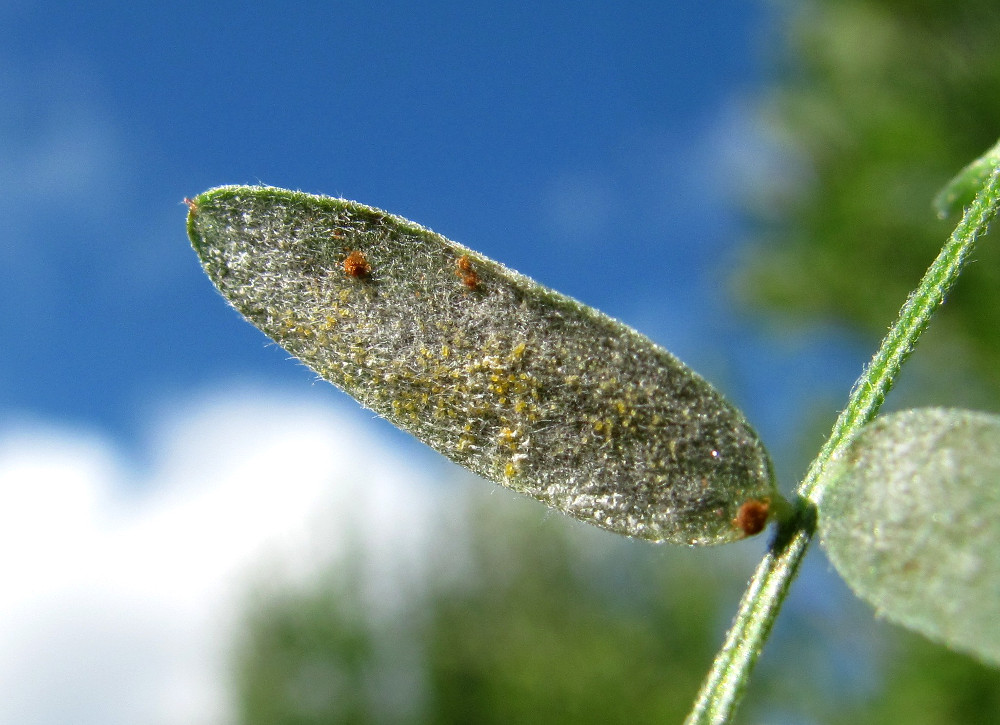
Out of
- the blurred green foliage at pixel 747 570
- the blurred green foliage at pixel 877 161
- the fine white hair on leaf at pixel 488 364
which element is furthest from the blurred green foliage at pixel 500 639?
the fine white hair on leaf at pixel 488 364

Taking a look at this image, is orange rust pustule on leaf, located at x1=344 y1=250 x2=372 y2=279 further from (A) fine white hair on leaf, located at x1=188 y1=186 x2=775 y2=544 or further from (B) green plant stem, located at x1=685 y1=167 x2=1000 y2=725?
(B) green plant stem, located at x1=685 y1=167 x2=1000 y2=725

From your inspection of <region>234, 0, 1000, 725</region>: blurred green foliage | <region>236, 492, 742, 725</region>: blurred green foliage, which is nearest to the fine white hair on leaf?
<region>234, 0, 1000, 725</region>: blurred green foliage

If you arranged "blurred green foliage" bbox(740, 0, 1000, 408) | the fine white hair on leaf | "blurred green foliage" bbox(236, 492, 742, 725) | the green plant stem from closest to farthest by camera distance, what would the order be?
the green plant stem < the fine white hair on leaf < "blurred green foliage" bbox(740, 0, 1000, 408) < "blurred green foliage" bbox(236, 492, 742, 725)

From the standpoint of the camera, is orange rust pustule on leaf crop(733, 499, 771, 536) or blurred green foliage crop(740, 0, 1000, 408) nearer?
orange rust pustule on leaf crop(733, 499, 771, 536)

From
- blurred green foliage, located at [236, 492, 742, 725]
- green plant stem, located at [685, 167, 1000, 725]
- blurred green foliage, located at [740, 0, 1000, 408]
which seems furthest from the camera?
blurred green foliage, located at [236, 492, 742, 725]

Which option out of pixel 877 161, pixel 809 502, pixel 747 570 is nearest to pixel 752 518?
pixel 809 502

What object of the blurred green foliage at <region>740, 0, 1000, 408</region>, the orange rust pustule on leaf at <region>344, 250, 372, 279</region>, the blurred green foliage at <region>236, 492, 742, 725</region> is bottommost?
the orange rust pustule on leaf at <region>344, 250, 372, 279</region>

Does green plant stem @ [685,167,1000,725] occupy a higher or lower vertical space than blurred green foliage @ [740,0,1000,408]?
lower
